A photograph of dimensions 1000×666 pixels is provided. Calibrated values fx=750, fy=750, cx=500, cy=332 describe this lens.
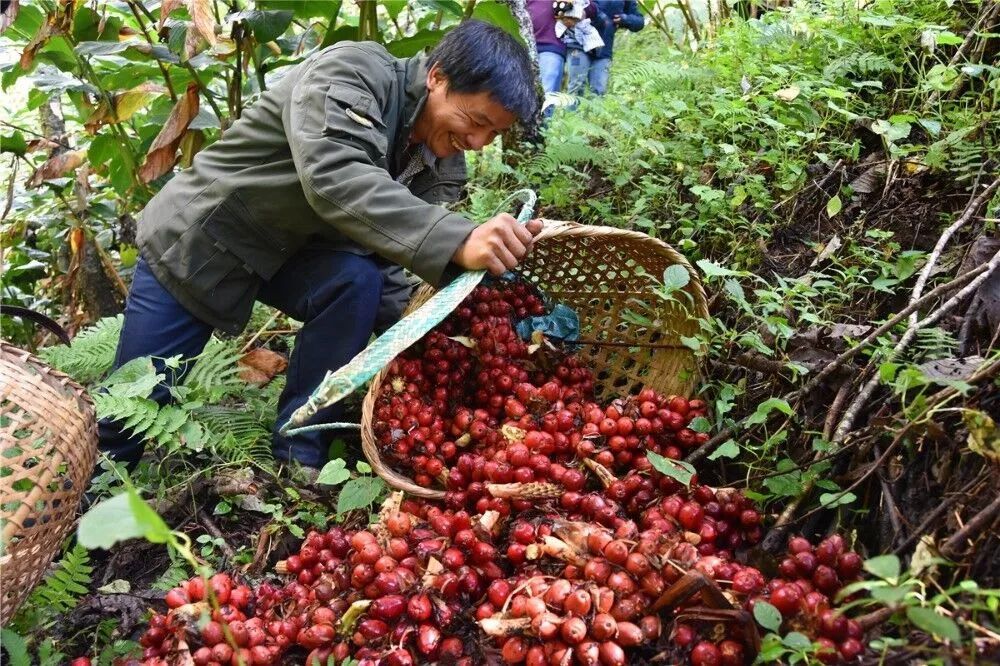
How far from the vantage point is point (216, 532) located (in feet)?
7.91

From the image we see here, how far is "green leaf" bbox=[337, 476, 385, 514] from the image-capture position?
2124 mm

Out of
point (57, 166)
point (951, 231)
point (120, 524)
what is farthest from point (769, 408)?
point (57, 166)

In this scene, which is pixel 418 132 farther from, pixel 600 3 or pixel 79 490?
pixel 600 3

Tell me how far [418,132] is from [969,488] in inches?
79.0

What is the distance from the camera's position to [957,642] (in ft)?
3.77

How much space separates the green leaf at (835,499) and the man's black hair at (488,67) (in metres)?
1.46

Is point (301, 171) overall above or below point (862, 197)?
above

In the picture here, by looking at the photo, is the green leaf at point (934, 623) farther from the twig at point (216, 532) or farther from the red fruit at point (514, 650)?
the twig at point (216, 532)

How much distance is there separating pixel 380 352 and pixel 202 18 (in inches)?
86.5

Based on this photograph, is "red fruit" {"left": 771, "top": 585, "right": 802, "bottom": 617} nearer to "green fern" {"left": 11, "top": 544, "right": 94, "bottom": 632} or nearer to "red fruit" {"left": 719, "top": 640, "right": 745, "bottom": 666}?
"red fruit" {"left": 719, "top": 640, "right": 745, "bottom": 666}

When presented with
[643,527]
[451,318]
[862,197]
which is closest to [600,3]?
[862,197]

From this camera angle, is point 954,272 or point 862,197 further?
point 862,197

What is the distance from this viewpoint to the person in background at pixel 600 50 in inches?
242

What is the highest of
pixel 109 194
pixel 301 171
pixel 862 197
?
pixel 301 171
